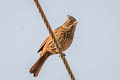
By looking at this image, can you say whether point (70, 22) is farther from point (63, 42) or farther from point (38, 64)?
point (38, 64)

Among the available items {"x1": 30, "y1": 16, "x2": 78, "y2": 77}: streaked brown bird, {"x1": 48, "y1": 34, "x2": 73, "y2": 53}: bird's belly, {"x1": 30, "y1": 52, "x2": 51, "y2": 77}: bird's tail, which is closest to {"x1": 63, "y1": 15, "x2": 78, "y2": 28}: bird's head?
{"x1": 30, "y1": 16, "x2": 78, "y2": 77}: streaked brown bird

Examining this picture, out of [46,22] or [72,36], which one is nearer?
[46,22]

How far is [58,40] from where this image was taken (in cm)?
799

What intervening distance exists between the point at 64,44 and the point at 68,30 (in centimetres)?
38

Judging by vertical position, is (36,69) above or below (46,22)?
below

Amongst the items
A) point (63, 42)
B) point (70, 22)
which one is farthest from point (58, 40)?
point (70, 22)

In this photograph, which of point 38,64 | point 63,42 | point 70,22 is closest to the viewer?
point 63,42

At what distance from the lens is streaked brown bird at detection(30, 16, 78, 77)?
8023 mm

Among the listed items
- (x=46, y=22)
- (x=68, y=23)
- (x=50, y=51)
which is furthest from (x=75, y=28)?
(x=46, y=22)

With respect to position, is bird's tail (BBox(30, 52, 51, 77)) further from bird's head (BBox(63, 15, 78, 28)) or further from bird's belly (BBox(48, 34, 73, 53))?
bird's head (BBox(63, 15, 78, 28))

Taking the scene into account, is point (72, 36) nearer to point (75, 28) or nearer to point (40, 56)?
point (75, 28)

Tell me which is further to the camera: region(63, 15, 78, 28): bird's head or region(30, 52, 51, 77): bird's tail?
region(63, 15, 78, 28): bird's head

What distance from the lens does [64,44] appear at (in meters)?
7.98

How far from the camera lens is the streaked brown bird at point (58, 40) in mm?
8023
